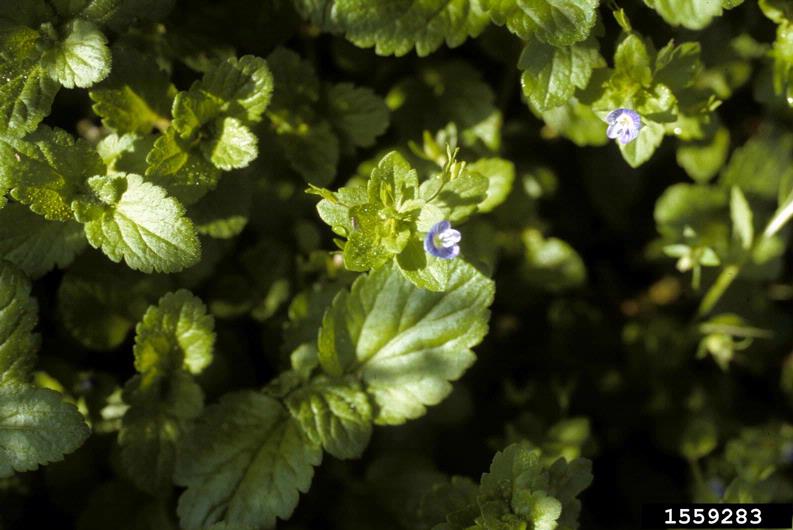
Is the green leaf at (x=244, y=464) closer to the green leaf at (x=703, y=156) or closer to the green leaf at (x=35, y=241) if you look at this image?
the green leaf at (x=35, y=241)

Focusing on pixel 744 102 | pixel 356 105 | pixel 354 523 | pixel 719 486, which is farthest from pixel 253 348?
pixel 744 102

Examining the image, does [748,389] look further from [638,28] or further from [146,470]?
[146,470]

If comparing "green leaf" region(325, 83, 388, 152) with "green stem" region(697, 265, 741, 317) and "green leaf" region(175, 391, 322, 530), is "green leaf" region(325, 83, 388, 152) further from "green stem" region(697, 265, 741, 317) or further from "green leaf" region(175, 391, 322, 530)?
"green stem" region(697, 265, 741, 317)

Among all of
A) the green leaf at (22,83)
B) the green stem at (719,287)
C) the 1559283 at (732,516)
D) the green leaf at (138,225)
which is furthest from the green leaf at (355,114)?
the 1559283 at (732,516)

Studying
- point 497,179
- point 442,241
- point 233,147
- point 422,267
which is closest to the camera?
point 442,241

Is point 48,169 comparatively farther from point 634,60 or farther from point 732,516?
point 732,516

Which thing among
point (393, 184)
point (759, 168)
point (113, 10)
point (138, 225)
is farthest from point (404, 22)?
point (759, 168)
